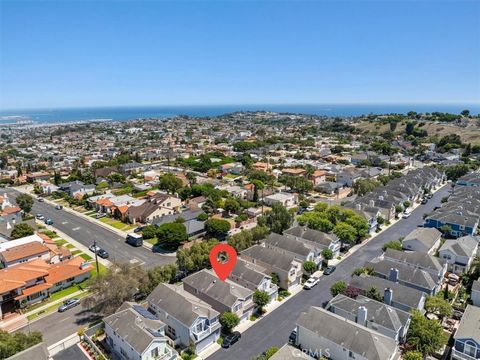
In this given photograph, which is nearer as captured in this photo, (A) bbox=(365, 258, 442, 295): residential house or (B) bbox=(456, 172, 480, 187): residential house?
(A) bbox=(365, 258, 442, 295): residential house

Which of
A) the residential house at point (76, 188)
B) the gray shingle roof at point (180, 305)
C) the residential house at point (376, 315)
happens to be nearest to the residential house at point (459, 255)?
the residential house at point (376, 315)

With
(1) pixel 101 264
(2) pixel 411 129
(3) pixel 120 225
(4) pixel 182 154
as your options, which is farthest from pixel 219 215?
(2) pixel 411 129

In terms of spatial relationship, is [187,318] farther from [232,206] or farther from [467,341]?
[232,206]

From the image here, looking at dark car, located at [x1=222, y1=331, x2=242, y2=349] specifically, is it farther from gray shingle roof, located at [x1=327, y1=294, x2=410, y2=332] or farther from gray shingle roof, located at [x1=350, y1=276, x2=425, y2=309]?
gray shingle roof, located at [x1=350, y1=276, x2=425, y2=309]

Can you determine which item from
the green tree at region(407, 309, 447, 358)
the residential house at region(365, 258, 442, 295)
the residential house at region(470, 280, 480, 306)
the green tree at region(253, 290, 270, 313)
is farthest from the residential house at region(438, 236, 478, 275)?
the green tree at region(253, 290, 270, 313)

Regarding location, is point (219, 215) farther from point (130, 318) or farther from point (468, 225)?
point (468, 225)
